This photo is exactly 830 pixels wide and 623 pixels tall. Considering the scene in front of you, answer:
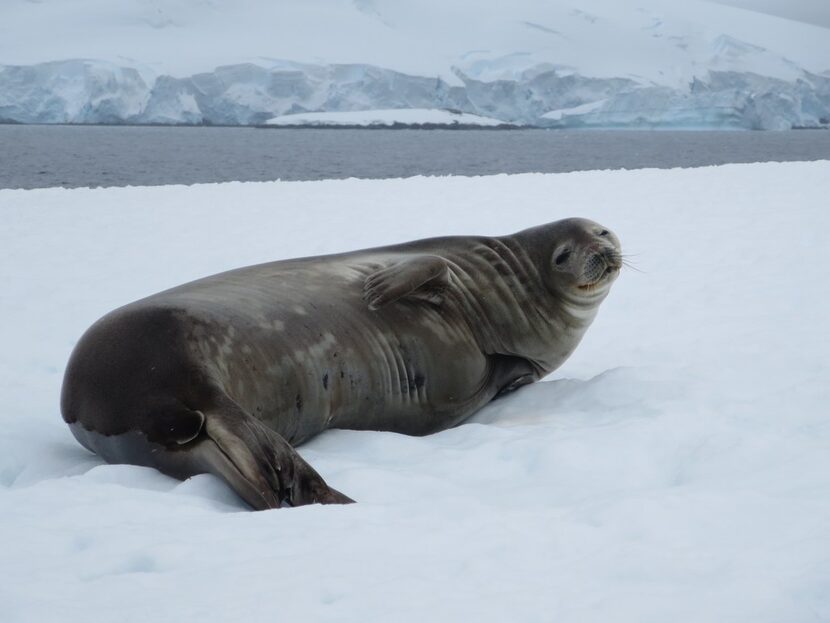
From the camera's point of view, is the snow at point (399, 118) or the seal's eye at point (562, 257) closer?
the seal's eye at point (562, 257)

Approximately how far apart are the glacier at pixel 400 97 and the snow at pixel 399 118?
77cm

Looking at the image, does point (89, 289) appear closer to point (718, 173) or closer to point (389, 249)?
point (389, 249)

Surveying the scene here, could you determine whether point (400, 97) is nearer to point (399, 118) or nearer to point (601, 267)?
point (399, 118)

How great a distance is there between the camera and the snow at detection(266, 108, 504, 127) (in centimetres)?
5500

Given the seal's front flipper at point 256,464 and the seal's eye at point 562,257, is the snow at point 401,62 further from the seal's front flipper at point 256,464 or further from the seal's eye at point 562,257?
the seal's front flipper at point 256,464

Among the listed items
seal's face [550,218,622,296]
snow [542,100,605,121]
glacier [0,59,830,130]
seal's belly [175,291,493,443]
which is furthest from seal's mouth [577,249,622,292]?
snow [542,100,605,121]

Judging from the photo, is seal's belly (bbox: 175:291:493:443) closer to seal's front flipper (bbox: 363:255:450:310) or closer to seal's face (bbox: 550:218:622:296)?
seal's front flipper (bbox: 363:255:450:310)

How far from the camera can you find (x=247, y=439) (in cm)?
270

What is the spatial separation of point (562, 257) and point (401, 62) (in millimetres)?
68369

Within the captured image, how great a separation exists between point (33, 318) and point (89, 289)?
77 centimetres

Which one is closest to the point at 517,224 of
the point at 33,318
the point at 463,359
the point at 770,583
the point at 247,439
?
the point at 33,318

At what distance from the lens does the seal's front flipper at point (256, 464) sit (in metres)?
2.60

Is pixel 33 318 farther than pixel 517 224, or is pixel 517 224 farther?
pixel 517 224

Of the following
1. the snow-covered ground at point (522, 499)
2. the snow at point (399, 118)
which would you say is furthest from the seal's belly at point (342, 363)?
the snow at point (399, 118)
